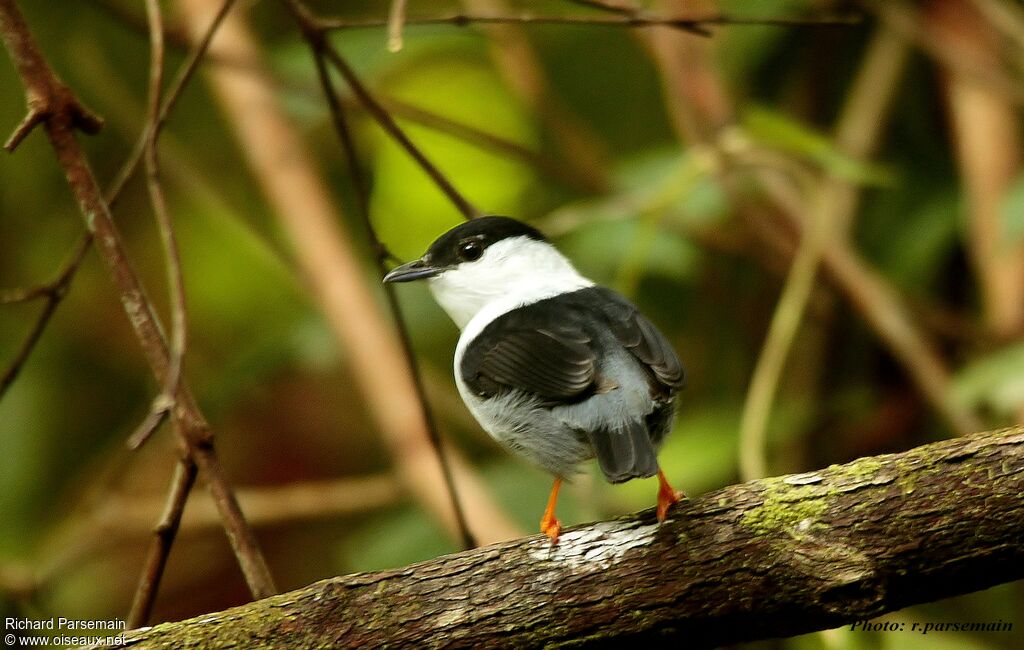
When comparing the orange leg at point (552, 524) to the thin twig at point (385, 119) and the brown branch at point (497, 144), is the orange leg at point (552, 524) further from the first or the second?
the brown branch at point (497, 144)

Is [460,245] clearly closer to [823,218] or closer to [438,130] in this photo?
[438,130]

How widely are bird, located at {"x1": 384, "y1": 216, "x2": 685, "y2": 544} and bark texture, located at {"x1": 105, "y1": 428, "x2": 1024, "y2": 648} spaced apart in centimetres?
13

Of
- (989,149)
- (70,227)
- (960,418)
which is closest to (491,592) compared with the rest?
(960,418)

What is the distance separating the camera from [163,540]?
1972 millimetres

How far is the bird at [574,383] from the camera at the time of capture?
218 centimetres

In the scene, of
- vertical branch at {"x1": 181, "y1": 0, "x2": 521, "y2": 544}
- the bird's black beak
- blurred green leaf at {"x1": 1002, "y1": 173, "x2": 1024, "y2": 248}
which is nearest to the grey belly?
the bird's black beak

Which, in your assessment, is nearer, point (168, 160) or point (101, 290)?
point (168, 160)

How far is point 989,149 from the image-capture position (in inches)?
168

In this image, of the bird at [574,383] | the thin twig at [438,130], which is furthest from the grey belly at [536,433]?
the thin twig at [438,130]

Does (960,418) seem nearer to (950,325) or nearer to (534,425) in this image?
(950,325)

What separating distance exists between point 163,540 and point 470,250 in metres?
1.30

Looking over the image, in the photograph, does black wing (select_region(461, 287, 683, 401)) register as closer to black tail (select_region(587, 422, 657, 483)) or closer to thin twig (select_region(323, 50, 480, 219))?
black tail (select_region(587, 422, 657, 483))

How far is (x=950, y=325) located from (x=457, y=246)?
7.41 feet

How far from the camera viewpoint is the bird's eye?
2.99m
